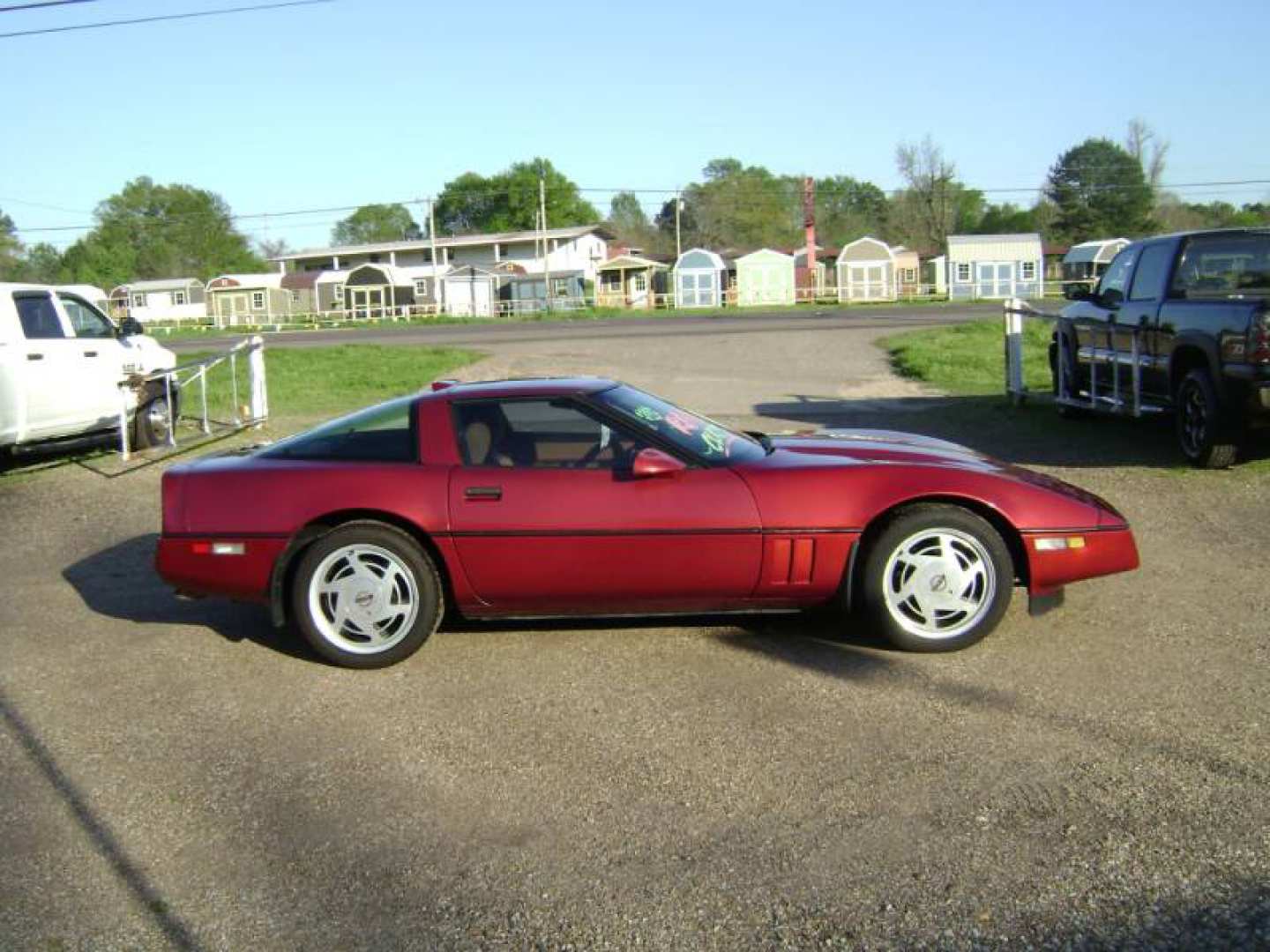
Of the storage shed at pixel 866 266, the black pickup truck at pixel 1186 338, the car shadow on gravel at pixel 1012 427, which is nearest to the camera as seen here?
the black pickup truck at pixel 1186 338

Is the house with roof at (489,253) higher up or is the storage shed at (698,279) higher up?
the house with roof at (489,253)

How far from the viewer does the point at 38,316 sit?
38.5 feet

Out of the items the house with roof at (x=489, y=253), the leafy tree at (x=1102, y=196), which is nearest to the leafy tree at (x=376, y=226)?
the house with roof at (x=489, y=253)

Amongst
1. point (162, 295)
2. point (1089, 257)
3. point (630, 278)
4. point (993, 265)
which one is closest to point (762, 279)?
point (630, 278)

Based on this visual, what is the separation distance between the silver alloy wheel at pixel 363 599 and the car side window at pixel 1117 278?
8.10 meters

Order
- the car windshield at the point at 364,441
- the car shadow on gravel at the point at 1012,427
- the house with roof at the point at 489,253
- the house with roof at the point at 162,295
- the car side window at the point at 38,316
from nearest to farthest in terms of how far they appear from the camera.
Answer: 1. the car windshield at the point at 364,441
2. the car shadow on gravel at the point at 1012,427
3. the car side window at the point at 38,316
4. the house with roof at the point at 489,253
5. the house with roof at the point at 162,295

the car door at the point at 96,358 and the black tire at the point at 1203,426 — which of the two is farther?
the car door at the point at 96,358

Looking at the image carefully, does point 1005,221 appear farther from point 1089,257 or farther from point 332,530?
point 332,530

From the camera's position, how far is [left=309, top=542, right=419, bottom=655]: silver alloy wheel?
18.4ft

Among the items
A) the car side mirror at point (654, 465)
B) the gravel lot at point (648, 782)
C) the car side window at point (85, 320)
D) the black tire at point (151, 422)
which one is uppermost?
the car side window at point (85, 320)

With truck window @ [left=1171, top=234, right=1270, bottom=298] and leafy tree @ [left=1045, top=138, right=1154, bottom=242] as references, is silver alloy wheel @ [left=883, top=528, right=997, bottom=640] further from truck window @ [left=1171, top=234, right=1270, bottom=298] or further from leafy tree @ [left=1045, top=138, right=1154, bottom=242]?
leafy tree @ [left=1045, top=138, right=1154, bottom=242]

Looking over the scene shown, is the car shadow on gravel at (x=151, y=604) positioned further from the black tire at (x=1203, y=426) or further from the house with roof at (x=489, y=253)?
the house with roof at (x=489, y=253)

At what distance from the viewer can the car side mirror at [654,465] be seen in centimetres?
547

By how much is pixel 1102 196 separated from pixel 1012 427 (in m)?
100
